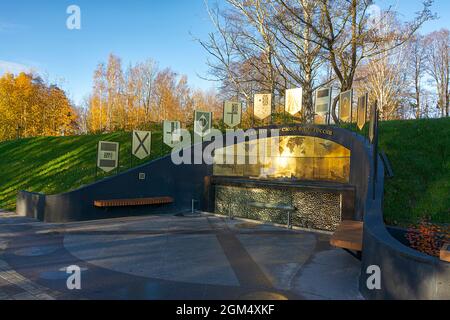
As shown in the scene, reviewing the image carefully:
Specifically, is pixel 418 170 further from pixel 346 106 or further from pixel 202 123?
pixel 202 123

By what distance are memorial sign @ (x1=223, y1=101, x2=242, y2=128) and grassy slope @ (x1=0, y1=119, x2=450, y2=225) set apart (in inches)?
163

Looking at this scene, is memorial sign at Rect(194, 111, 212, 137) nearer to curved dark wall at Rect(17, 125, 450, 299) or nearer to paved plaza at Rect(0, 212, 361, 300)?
curved dark wall at Rect(17, 125, 450, 299)

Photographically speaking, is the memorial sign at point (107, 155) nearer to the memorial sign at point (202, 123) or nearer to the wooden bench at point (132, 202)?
the wooden bench at point (132, 202)

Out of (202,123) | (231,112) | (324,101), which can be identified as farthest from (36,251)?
(324,101)

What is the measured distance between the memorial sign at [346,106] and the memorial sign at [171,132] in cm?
790

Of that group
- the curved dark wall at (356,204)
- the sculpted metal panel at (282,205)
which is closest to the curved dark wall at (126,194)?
the curved dark wall at (356,204)

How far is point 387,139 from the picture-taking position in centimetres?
1357

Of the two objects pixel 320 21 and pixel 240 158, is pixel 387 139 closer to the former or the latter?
pixel 240 158

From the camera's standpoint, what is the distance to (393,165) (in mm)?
11969

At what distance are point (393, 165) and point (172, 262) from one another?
8.26 meters

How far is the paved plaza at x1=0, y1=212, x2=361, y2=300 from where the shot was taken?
5820 millimetres

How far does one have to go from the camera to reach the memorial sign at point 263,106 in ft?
50.0

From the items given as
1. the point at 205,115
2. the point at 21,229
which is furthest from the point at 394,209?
the point at 21,229
